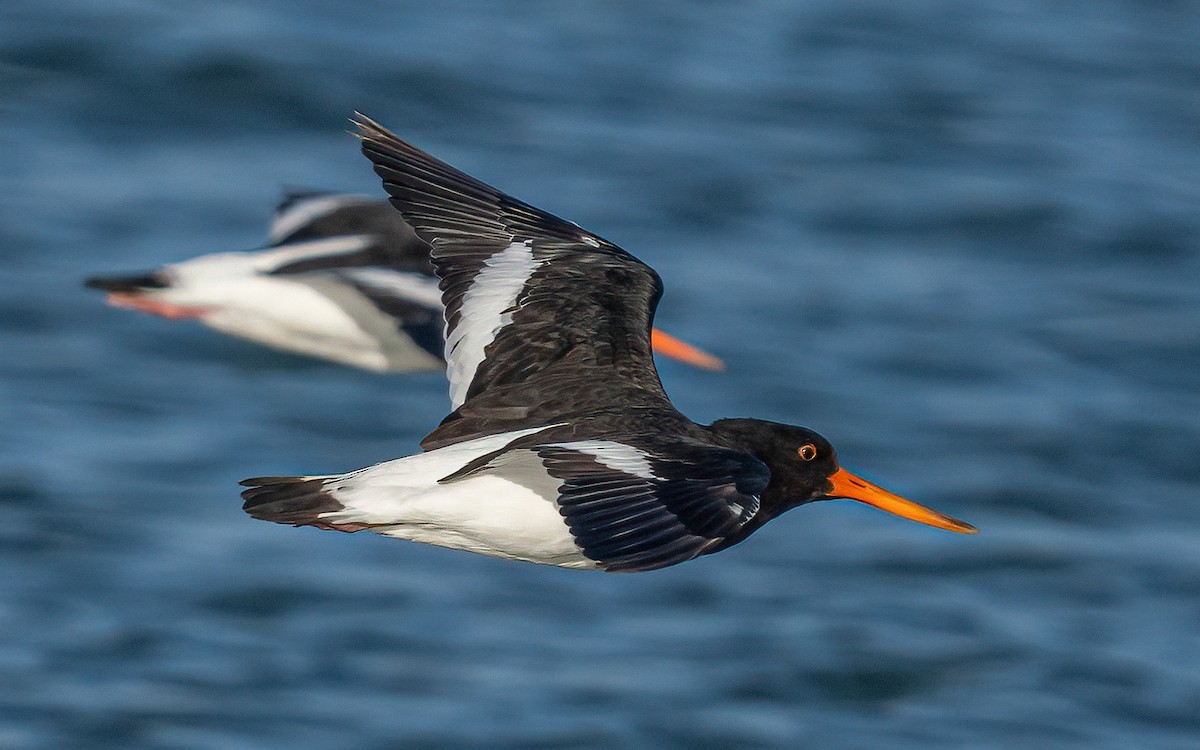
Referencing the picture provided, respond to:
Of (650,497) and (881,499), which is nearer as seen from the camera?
(650,497)

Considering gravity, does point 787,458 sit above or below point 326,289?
below

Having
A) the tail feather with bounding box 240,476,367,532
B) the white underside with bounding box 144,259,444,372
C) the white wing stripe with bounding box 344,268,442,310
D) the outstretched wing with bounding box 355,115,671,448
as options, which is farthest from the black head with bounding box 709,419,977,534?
the white underside with bounding box 144,259,444,372

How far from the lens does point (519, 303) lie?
6.66m

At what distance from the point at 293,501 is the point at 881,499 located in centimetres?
229

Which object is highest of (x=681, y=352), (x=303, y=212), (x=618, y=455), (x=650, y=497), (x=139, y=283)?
(x=303, y=212)

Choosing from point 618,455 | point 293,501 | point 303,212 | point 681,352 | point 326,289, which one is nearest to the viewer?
point 618,455

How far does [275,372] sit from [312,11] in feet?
17.6

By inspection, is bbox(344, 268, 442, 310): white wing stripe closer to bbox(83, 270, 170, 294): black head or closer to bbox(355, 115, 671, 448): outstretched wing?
bbox(83, 270, 170, 294): black head

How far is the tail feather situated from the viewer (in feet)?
18.6

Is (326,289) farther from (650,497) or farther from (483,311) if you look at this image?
(650,497)

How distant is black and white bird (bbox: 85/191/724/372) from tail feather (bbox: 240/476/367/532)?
15.1ft

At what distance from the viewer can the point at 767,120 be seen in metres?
15.4

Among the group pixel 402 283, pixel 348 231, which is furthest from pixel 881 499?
pixel 348 231

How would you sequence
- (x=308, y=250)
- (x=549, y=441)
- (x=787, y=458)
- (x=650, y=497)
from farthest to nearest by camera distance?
(x=308, y=250), (x=787, y=458), (x=549, y=441), (x=650, y=497)
